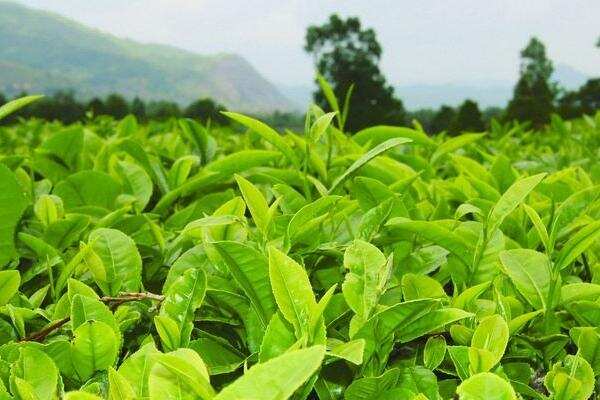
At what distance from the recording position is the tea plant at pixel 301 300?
958mm

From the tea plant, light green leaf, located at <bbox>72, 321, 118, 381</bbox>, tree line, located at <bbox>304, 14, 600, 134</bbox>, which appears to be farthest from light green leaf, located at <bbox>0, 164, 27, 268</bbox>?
tree line, located at <bbox>304, 14, 600, 134</bbox>

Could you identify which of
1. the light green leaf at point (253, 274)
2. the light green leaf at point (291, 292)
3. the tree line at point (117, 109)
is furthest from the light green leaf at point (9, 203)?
the tree line at point (117, 109)

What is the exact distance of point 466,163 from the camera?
82.4 inches

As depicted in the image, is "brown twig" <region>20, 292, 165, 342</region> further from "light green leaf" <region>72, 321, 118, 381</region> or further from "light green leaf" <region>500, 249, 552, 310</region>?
"light green leaf" <region>500, 249, 552, 310</region>

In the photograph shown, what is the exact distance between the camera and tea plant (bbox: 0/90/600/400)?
3.14 feet

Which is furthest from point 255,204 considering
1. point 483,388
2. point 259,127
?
point 483,388

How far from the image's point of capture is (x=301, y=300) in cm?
96

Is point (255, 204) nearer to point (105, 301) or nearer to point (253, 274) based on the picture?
point (253, 274)

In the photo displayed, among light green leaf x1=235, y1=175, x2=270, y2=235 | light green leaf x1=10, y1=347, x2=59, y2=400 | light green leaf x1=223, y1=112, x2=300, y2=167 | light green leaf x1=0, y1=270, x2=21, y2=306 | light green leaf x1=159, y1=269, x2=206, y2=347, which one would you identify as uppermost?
light green leaf x1=223, y1=112, x2=300, y2=167

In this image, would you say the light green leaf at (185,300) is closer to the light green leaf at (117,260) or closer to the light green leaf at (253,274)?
the light green leaf at (253,274)

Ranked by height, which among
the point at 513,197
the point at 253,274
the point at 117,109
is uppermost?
the point at 513,197

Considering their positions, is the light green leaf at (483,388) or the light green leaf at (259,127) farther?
the light green leaf at (259,127)

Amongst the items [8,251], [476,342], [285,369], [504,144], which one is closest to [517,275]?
[476,342]

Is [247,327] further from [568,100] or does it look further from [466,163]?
[568,100]
